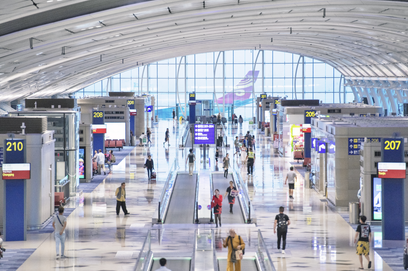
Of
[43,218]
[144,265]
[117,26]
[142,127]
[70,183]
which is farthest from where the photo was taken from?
[142,127]

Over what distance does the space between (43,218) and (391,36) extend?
25.1 metres

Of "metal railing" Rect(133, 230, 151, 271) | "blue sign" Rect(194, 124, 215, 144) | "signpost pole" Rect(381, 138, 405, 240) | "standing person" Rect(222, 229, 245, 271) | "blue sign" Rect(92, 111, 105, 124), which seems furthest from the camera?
"blue sign" Rect(194, 124, 215, 144)

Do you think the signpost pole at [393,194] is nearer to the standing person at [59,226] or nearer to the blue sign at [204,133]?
the standing person at [59,226]

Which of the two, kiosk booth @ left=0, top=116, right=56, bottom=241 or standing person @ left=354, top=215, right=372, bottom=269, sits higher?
kiosk booth @ left=0, top=116, right=56, bottom=241

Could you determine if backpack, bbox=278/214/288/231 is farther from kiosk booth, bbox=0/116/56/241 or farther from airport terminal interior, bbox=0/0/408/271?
kiosk booth, bbox=0/116/56/241

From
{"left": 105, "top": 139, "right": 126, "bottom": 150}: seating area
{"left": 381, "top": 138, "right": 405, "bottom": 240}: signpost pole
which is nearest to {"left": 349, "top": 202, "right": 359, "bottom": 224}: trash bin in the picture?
{"left": 381, "top": 138, "right": 405, "bottom": 240}: signpost pole

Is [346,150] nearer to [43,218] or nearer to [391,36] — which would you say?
Answer: [43,218]

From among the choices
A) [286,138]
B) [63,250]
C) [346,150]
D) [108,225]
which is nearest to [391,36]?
[286,138]

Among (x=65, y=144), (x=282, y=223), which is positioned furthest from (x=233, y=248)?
(x=65, y=144)

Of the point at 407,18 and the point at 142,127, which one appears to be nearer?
the point at 407,18

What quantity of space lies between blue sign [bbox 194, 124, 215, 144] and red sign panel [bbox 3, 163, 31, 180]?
1786 cm

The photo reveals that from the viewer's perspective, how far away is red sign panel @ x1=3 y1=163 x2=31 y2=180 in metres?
15.5

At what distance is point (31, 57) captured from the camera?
3150cm

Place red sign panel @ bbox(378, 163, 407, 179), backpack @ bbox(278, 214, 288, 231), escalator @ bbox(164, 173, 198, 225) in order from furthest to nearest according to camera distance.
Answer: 1. escalator @ bbox(164, 173, 198, 225)
2. red sign panel @ bbox(378, 163, 407, 179)
3. backpack @ bbox(278, 214, 288, 231)
